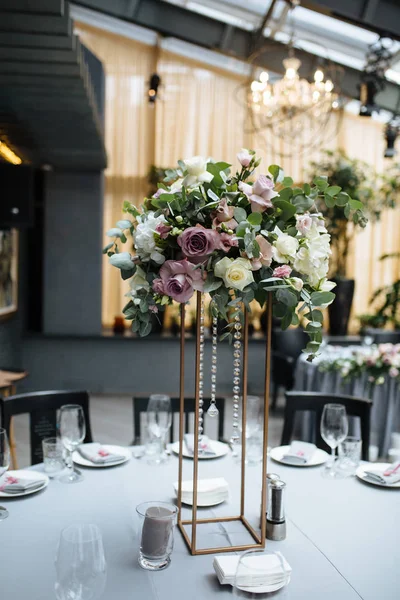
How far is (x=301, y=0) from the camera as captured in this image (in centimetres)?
513

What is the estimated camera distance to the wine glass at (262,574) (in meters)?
1.29

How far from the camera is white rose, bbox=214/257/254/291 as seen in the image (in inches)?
57.8

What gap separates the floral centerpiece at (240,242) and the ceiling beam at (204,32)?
5786 mm

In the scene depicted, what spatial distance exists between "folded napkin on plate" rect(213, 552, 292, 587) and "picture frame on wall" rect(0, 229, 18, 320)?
5.22m

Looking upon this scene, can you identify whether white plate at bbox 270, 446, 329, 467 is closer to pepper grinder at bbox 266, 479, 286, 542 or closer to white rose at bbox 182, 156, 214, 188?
pepper grinder at bbox 266, 479, 286, 542

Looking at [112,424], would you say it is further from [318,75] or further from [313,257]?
[313,257]

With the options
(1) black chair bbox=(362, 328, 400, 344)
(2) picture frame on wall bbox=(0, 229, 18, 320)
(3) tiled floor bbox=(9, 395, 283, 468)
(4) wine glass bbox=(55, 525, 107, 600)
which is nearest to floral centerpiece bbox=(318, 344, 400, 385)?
(3) tiled floor bbox=(9, 395, 283, 468)

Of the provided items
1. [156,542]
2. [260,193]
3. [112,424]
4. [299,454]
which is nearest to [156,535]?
[156,542]

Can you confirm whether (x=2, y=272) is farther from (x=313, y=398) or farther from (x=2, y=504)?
(x=2, y=504)

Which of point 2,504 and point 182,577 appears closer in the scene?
point 182,577

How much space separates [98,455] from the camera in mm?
2312

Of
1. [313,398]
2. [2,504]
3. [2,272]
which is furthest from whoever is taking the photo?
[2,272]

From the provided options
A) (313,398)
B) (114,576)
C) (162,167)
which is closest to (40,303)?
(162,167)

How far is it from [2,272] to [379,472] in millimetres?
4974
